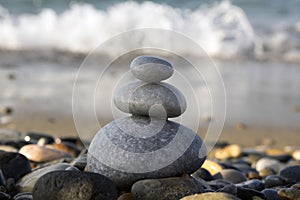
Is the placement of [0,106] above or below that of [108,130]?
below

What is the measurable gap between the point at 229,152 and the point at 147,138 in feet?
12.4

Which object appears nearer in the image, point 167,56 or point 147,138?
point 147,138

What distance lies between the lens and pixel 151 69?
3.79 metres

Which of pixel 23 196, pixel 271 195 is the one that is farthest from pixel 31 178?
pixel 271 195

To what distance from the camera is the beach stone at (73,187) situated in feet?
11.0

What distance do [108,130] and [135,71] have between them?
1.51ft

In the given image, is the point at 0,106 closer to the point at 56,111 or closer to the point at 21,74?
the point at 56,111

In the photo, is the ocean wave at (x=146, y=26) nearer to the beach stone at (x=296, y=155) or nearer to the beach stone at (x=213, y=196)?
the beach stone at (x=296, y=155)

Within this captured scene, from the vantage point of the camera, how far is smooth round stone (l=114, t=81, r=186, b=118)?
3814mm

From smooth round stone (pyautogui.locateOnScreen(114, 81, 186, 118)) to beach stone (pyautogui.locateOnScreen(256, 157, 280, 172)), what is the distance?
266 centimetres

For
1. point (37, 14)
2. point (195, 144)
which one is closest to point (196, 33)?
point (37, 14)

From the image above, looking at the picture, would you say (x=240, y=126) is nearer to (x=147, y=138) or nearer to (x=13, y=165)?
(x=13, y=165)

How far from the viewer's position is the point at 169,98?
151 inches

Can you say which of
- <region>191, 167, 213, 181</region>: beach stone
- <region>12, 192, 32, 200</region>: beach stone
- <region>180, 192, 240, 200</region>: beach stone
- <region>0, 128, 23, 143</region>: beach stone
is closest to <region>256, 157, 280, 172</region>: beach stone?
<region>191, 167, 213, 181</region>: beach stone
